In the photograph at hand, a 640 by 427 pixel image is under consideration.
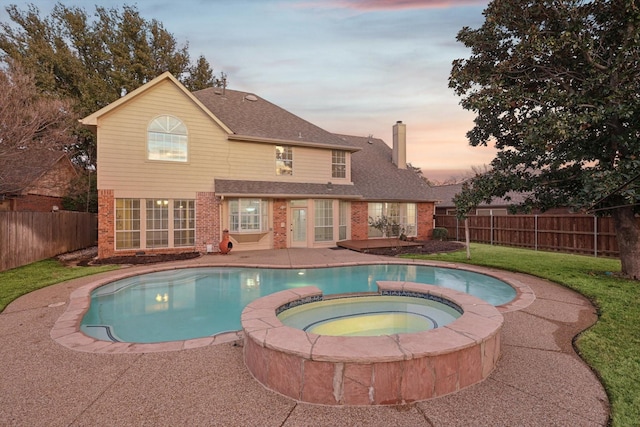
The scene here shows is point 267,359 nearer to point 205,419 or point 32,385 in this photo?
point 205,419

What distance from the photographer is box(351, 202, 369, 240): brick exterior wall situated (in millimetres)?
17688

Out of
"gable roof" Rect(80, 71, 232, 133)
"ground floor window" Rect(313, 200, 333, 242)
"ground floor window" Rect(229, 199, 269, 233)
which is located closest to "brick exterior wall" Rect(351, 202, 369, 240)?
"ground floor window" Rect(313, 200, 333, 242)

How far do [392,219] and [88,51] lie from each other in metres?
28.3

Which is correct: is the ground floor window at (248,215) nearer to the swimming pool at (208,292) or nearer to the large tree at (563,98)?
the swimming pool at (208,292)

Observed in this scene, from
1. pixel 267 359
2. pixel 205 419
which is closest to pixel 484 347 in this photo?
pixel 267 359

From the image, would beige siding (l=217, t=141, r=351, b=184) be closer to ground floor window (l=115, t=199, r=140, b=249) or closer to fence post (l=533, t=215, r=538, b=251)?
ground floor window (l=115, t=199, r=140, b=249)

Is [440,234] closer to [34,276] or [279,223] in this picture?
[279,223]

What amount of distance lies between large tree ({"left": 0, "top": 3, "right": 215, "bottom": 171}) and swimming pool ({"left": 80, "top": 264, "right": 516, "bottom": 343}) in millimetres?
19598

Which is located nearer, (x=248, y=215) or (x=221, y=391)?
(x=221, y=391)

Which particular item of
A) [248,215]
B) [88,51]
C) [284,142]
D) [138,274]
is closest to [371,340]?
[138,274]

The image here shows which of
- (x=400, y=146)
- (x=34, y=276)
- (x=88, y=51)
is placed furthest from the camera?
(x=88, y=51)

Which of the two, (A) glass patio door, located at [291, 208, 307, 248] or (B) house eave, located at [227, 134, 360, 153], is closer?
(B) house eave, located at [227, 134, 360, 153]

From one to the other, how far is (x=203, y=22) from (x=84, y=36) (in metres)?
20.2

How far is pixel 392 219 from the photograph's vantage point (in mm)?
18719
